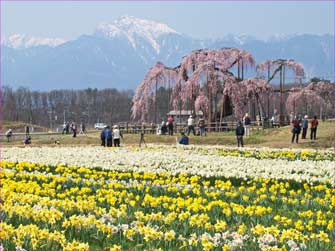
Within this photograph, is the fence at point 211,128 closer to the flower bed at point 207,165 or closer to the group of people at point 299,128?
the group of people at point 299,128

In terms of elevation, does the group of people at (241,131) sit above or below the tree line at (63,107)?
below

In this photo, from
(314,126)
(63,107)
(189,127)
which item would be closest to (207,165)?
(314,126)

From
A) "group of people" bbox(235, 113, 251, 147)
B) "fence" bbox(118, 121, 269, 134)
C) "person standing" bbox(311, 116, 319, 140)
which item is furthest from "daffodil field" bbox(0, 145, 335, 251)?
"fence" bbox(118, 121, 269, 134)

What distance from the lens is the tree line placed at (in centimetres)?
10519

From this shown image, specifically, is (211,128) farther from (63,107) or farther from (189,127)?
(63,107)

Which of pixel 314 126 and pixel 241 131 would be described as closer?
pixel 241 131

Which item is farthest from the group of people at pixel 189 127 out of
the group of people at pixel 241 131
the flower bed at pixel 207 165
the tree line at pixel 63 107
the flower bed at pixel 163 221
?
the tree line at pixel 63 107

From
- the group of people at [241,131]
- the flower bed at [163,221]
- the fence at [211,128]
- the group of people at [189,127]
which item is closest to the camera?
the flower bed at [163,221]

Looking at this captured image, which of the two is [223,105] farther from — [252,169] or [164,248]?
[164,248]

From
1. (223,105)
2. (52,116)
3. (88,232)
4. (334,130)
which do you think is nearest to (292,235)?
(88,232)

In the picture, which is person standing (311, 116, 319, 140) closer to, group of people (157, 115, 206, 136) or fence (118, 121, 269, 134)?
group of people (157, 115, 206, 136)

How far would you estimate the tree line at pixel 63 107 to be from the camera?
345ft

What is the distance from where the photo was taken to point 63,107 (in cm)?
11888

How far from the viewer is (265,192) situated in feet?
34.4
